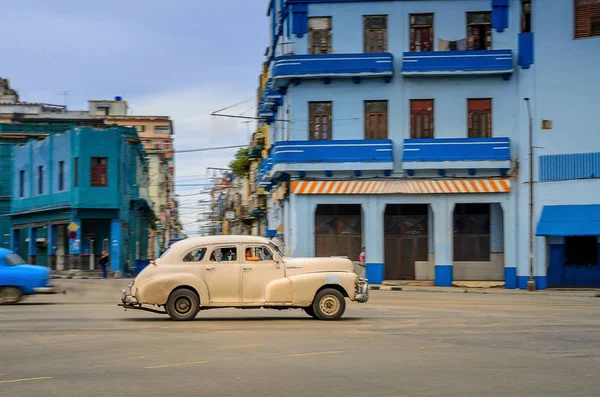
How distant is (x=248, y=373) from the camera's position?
39.4ft

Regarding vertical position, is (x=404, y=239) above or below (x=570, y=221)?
below

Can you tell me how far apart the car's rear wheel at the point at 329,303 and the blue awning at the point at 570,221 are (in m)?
20.4

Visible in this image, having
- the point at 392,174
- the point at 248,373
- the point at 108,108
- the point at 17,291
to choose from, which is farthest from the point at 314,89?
the point at 108,108

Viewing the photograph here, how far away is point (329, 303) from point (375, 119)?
22.7m

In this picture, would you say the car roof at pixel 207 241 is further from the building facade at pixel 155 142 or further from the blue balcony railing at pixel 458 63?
the building facade at pixel 155 142

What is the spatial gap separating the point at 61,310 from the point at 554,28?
82.2ft

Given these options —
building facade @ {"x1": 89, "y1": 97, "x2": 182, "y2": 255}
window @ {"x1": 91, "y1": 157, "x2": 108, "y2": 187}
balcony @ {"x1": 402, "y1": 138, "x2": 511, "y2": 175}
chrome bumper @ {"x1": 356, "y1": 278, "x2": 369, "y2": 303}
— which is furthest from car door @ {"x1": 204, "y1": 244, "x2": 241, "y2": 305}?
building facade @ {"x1": 89, "y1": 97, "x2": 182, "y2": 255}

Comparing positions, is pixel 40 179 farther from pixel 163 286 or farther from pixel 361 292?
pixel 361 292

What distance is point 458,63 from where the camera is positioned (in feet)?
135

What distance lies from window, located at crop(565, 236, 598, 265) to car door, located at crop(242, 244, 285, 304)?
23255 millimetres

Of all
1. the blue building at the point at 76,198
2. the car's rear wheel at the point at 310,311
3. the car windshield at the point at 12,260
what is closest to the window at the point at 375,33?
the blue building at the point at 76,198

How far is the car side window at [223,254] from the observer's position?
20578mm

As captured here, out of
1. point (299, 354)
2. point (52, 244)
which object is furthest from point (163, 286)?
point (52, 244)

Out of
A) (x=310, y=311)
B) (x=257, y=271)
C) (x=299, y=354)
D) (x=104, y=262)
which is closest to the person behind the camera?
(x=299, y=354)
